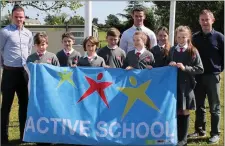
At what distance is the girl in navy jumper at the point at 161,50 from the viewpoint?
5.90m

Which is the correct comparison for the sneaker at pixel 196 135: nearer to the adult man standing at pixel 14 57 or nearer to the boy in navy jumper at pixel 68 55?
the boy in navy jumper at pixel 68 55

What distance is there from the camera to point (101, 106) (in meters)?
5.64

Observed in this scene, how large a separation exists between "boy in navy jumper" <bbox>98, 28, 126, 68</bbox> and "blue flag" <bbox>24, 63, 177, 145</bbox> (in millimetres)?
384

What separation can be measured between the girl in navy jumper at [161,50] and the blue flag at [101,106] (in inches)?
13.8

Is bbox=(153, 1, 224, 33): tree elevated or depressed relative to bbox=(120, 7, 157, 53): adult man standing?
elevated

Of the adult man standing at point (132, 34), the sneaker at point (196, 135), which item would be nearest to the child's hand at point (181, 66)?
the adult man standing at point (132, 34)

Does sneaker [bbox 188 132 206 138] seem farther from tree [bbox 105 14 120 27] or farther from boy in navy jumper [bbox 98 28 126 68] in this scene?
tree [bbox 105 14 120 27]

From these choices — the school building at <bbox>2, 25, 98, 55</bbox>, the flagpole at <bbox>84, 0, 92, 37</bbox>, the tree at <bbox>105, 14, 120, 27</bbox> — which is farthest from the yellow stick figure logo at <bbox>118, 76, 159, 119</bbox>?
the tree at <bbox>105, 14, 120, 27</bbox>

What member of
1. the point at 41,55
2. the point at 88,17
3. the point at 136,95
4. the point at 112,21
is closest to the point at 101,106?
the point at 136,95

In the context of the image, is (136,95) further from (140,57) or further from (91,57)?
(91,57)

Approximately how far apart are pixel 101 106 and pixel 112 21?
19.6 m

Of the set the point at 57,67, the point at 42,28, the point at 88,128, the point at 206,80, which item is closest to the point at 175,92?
the point at 206,80

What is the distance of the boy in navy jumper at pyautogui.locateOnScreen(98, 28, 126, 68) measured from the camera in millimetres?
6047

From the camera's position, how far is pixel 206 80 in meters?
6.27
